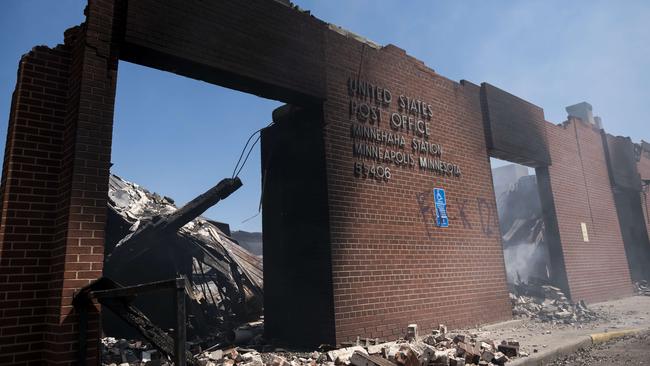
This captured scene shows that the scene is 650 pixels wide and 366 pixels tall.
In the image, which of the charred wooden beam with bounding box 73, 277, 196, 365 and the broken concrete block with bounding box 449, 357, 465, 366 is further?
the broken concrete block with bounding box 449, 357, 465, 366

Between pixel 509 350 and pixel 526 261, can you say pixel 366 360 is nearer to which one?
pixel 509 350

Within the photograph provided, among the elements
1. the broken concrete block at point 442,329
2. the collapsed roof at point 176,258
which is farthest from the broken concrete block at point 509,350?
the collapsed roof at point 176,258

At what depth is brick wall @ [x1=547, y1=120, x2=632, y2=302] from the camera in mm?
11570

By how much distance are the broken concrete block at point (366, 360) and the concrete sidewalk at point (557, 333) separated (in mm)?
1715

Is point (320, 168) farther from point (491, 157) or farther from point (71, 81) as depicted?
point (491, 157)

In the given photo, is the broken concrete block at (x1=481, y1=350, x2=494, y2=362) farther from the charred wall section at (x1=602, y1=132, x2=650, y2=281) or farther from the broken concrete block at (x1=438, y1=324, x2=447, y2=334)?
the charred wall section at (x1=602, y1=132, x2=650, y2=281)

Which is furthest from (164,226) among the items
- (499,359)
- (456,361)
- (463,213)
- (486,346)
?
(499,359)

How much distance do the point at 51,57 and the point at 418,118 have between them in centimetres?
601

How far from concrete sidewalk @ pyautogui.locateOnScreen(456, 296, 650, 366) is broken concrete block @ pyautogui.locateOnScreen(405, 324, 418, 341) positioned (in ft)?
4.44

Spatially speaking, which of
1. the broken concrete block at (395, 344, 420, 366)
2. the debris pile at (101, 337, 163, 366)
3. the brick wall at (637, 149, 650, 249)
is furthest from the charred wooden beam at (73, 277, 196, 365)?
the brick wall at (637, 149, 650, 249)

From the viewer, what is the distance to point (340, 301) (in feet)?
19.7

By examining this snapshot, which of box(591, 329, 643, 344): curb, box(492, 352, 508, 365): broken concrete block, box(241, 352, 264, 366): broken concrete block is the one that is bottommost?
box(591, 329, 643, 344): curb

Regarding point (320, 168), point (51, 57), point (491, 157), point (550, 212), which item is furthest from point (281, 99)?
point (550, 212)

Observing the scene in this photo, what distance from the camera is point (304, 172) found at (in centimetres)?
677
